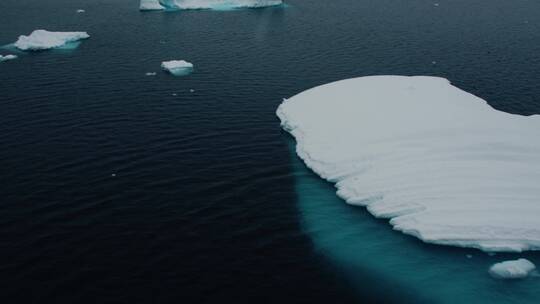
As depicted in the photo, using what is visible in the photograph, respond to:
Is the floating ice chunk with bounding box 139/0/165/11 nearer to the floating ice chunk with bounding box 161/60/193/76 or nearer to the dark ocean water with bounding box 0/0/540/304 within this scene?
the dark ocean water with bounding box 0/0/540/304

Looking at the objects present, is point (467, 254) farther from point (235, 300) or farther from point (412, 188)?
point (235, 300)

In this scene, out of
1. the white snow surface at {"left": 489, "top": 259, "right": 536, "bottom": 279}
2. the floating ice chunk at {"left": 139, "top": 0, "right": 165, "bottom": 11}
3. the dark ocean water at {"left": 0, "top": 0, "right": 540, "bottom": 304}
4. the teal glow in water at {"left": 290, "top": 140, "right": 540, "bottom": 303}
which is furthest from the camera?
the floating ice chunk at {"left": 139, "top": 0, "right": 165, "bottom": 11}

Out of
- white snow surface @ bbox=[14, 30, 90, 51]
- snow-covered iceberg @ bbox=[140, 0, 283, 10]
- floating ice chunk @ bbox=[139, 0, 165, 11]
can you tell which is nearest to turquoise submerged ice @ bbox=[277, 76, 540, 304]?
white snow surface @ bbox=[14, 30, 90, 51]

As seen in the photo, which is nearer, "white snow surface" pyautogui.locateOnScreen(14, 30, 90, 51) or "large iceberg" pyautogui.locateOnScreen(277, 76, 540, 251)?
"large iceberg" pyautogui.locateOnScreen(277, 76, 540, 251)

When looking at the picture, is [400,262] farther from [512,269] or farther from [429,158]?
[429,158]

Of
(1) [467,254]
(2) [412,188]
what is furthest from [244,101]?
(1) [467,254]

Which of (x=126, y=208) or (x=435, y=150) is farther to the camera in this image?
(x=435, y=150)

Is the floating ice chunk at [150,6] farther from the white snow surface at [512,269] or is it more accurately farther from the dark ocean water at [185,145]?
the white snow surface at [512,269]
